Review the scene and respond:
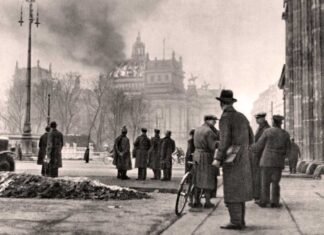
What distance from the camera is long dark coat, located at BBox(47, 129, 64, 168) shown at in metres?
16.1

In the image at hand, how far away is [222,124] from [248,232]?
4.82 feet

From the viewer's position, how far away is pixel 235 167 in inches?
286

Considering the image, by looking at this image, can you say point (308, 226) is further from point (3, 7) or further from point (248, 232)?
point (3, 7)

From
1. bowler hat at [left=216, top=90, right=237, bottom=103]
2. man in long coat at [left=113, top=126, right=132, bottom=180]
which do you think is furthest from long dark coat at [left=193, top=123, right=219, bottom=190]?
man in long coat at [left=113, top=126, right=132, bottom=180]

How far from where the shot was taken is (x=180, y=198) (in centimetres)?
916

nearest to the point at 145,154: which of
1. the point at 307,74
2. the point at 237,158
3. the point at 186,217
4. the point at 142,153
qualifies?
the point at 142,153

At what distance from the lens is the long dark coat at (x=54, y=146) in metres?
16.1

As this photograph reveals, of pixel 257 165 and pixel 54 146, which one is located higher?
pixel 54 146

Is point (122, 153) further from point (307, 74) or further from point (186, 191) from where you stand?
point (307, 74)

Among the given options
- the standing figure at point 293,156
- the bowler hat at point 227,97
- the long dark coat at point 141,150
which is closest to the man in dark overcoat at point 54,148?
the long dark coat at point 141,150

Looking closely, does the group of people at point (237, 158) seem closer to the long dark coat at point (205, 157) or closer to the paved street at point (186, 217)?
the long dark coat at point (205, 157)

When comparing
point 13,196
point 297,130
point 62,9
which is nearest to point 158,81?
point 62,9

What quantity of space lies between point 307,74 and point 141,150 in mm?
8058

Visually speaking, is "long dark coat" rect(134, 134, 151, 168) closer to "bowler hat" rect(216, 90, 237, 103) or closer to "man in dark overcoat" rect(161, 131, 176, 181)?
"man in dark overcoat" rect(161, 131, 176, 181)
